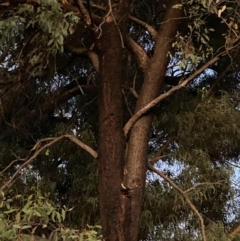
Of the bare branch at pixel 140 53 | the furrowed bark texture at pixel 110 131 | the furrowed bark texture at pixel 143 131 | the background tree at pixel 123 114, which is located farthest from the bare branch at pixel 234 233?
the bare branch at pixel 140 53

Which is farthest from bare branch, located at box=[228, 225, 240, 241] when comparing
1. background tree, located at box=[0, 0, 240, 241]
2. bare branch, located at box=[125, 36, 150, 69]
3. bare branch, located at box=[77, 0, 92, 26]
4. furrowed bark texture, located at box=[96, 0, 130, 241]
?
bare branch, located at box=[77, 0, 92, 26]

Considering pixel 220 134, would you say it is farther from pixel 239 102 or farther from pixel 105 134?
pixel 105 134

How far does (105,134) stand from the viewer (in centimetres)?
307

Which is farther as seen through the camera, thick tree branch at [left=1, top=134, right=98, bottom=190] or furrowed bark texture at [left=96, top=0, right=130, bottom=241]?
thick tree branch at [left=1, top=134, right=98, bottom=190]

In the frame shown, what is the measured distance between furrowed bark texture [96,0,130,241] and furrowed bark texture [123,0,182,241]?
8 centimetres

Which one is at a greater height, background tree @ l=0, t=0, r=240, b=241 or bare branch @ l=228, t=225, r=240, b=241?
background tree @ l=0, t=0, r=240, b=241

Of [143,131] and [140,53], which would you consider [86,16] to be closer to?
[140,53]

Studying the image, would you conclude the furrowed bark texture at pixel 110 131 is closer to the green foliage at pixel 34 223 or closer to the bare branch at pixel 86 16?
the bare branch at pixel 86 16

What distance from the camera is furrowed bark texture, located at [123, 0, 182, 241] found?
10.0 ft

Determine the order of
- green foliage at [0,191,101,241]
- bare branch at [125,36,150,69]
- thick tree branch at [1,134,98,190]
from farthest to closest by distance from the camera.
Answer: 1. bare branch at [125,36,150,69]
2. thick tree branch at [1,134,98,190]
3. green foliage at [0,191,101,241]

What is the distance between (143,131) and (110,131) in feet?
0.96

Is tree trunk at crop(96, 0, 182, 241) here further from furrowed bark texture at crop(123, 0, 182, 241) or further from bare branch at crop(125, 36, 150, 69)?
bare branch at crop(125, 36, 150, 69)

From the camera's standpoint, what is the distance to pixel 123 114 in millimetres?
3646

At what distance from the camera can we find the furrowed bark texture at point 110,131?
297 cm
